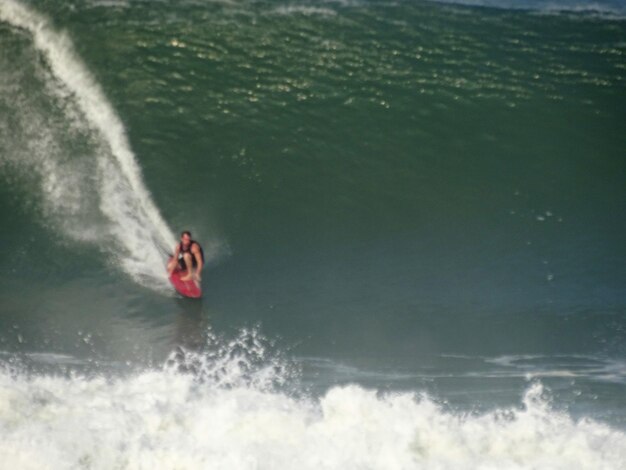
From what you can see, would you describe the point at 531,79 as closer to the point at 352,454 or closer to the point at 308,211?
the point at 308,211

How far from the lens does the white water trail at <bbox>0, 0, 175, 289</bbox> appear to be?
13.5 m

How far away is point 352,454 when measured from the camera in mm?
8172

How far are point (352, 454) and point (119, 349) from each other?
3.82m

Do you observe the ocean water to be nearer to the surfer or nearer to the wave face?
the wave face

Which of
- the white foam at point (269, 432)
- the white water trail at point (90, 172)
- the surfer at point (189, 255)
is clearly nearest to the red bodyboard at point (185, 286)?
the surfer at point (189, 255)

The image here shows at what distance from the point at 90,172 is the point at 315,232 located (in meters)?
4.06

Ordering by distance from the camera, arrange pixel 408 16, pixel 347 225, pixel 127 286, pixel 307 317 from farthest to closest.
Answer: pixel 408 16, pixel 347 225, pixel 127 286, pixel 307 317

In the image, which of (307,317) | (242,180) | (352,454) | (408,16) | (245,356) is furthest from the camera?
(408,16)

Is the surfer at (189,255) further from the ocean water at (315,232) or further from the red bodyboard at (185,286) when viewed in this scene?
the ocean water at (315,232)

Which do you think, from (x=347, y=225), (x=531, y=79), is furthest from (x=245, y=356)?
(x=531, y=79)

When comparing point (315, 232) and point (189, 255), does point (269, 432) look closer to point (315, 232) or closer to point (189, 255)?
point (189, 255)

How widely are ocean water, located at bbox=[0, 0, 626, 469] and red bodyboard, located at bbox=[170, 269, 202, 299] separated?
141 mm

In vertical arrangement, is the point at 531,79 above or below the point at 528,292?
Answer: above

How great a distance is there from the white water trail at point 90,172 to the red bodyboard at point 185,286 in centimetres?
47
